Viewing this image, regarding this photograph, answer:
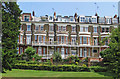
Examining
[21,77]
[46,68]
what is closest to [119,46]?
[21,77]

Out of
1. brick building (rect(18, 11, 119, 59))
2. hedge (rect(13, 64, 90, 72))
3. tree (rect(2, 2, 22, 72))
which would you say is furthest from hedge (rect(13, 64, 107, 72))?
brick building (rect(18, 11, 119, 59))

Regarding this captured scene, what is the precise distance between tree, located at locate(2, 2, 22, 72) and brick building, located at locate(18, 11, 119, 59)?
14.9 m

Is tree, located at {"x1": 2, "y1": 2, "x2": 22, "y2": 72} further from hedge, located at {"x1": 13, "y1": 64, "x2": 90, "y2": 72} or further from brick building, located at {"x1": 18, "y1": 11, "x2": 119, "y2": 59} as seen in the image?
brick building, located at {"x1": 18, "y1": 11, "x2": 119, "y2": 59}

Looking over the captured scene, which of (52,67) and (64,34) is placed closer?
(52,67)

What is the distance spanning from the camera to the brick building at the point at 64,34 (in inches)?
1663

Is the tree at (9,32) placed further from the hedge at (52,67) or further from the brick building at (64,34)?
the brick building at (64,34)

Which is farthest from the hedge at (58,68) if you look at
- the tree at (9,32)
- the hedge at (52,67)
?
the tree at (9,32)

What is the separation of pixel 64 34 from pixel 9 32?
1869 cm

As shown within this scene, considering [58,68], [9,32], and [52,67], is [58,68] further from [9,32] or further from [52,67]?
[9,32]

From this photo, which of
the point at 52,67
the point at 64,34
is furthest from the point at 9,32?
the point at 64,34

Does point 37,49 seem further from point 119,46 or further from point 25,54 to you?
point 119,46

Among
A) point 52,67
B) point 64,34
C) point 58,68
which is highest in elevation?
point 64,34

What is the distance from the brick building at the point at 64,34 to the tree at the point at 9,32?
14867 millimetres

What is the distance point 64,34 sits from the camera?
42812 mm
